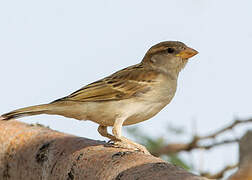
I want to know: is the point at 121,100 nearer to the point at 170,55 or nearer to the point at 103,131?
the point at 103,131

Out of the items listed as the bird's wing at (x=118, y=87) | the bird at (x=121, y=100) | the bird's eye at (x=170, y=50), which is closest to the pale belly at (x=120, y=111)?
the bird at (x=121, y=100)

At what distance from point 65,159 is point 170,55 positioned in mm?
2573

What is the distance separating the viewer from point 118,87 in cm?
469

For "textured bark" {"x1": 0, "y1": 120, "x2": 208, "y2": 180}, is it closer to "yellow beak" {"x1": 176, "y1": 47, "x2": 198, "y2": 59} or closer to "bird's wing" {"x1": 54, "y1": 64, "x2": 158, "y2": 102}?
"bird's wing" {"x1": 54, "y1": 64, "x2": 158, "y2": 102}

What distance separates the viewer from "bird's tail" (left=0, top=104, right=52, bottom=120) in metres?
3.72

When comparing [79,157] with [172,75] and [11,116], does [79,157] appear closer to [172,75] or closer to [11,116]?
[11,116]

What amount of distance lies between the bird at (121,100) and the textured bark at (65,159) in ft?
0.84

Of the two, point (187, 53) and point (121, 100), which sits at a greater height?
point (187, 53)

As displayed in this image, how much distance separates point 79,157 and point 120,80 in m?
2.08

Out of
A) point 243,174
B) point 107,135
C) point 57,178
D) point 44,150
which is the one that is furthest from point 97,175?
point 107,135

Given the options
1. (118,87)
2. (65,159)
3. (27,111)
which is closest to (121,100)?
(118,87)

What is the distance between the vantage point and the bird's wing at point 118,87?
4516 millimetres

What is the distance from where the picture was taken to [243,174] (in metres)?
0.86

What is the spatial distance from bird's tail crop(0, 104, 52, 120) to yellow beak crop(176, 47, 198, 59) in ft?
5.70
